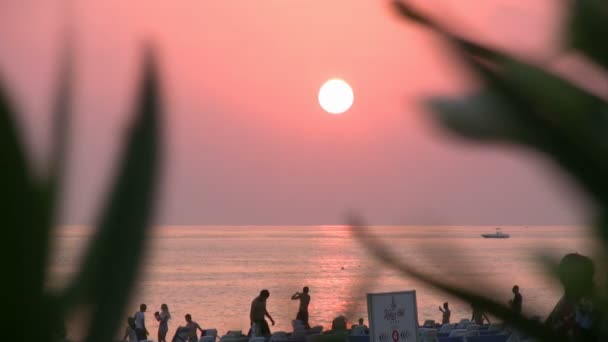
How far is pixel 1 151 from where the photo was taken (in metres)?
0.32

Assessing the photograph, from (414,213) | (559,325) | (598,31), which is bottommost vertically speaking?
(559,325)

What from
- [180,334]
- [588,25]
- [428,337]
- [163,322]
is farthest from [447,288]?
[163,322]

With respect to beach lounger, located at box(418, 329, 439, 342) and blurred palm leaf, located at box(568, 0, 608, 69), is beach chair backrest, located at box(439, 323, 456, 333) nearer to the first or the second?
beach lounger, located at box(418, 329, 439, 342)

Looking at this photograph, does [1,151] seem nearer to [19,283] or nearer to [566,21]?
[19,283]

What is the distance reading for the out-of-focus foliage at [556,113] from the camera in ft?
1.88

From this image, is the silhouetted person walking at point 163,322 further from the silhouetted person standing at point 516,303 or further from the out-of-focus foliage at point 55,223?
the out-of-focus foliage at point 55,223

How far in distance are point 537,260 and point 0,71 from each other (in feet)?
1.55

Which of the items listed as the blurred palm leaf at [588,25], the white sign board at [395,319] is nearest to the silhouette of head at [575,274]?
the blurred palm leaf at [588,25]

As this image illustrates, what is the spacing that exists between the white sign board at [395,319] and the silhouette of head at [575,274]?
662 centimetres

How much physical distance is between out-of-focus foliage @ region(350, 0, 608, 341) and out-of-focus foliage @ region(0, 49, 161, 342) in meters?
0.28

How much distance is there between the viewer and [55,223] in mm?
355

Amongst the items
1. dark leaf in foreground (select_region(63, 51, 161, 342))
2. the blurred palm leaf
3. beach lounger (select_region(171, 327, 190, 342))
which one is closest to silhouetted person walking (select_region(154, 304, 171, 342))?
beach lounger (select_region(171, 327, 190, 342))

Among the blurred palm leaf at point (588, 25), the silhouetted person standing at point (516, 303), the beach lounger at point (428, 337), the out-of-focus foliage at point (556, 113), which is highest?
the blurred palm leaf at point (588, 25)

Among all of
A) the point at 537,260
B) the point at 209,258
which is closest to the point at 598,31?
the point at 537,260
